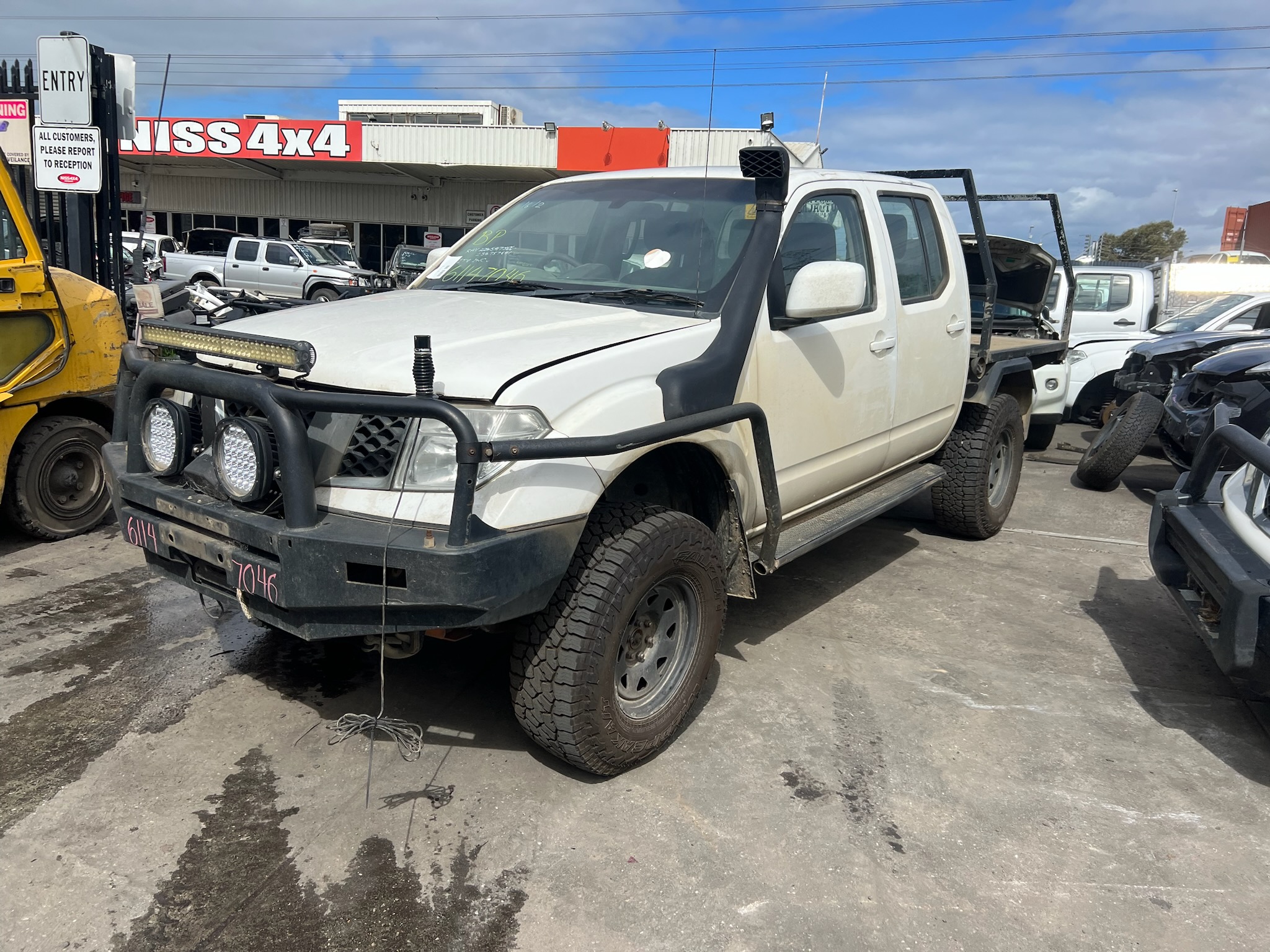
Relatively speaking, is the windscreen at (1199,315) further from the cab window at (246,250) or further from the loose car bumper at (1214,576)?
the cab window at (246,250)

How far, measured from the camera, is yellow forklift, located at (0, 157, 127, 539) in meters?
4.93

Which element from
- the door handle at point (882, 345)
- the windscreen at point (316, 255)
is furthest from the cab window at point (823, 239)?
the windscreen at point (316, 255)

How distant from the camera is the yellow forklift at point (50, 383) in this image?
194 inches

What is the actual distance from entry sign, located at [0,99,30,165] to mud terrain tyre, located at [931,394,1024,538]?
668 cm

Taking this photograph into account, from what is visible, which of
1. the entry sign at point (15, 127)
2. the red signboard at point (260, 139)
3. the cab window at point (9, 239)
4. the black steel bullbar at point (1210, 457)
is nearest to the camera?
the black steel bullbar at point (1210, 457)

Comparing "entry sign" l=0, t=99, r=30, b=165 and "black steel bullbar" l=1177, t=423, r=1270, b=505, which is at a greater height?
"entry sign" l=0, t=99, r=30, b=165

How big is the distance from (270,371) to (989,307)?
4329mm

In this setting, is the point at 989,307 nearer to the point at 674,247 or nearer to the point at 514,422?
the point at 674,247

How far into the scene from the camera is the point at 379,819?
2.87m

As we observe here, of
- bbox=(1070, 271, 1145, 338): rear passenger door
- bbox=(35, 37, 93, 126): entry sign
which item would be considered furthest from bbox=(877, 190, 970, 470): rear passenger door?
bbox=(1070, 271, 1145, 338): rear passenger door

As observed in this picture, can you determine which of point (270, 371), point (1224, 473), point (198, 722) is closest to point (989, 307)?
point (1224, 473)

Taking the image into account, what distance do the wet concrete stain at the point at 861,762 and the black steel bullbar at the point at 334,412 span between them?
4.14 feet

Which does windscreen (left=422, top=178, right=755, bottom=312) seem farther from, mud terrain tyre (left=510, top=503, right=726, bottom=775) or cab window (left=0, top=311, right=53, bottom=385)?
cab window (left=0, top=311, right=53, bottom=385)

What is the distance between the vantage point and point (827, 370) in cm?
396
